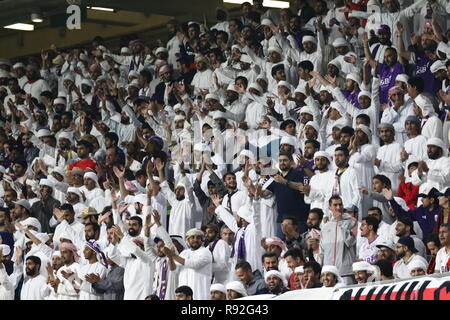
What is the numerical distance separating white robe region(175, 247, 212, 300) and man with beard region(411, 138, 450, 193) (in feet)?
7.92

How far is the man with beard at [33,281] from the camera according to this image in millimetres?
13945

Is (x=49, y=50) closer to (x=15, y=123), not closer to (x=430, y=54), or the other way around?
(x=15, y=123)

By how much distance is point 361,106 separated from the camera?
543 inches

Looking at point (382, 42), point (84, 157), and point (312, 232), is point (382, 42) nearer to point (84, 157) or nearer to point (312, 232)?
point (312, 232)

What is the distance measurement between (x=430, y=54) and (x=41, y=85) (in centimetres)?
902

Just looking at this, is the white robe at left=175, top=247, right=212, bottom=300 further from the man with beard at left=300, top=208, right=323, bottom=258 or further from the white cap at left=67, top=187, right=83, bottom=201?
the white cap at left=67, top=187, right=83, bottom=201

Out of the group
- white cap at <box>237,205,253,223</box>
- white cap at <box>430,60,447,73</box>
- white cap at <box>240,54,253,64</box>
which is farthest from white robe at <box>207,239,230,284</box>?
white cap at <box>240,54,253,64</box>

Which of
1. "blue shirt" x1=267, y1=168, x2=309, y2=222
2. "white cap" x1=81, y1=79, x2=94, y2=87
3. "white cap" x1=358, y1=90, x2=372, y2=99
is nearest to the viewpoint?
"blue shirt" x1=267, y1=168, x2=309, y2=222

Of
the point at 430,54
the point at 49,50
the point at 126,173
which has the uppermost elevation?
the point at 49,50

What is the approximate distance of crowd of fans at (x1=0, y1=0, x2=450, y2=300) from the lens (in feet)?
38.2

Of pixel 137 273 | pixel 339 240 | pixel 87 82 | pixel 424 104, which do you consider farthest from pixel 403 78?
pixel 87 82
